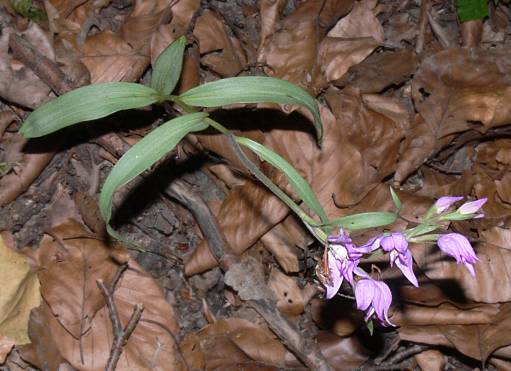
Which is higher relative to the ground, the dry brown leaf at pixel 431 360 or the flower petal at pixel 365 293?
the flower petal at pixel 365 293

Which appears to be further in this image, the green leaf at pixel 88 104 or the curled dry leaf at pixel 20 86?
the curled dry leaf at pixel 20 86

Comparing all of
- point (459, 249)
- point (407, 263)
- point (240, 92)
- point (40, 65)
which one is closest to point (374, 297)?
point (407, 263)

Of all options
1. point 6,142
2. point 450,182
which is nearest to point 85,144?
point 6,142

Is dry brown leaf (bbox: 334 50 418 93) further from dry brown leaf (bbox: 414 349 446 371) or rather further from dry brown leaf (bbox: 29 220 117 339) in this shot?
dry brown leaf (bbox: 29 220 117 339)

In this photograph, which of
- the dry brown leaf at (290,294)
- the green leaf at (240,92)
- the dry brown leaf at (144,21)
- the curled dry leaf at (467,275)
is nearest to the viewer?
the green leaf at (240,92)

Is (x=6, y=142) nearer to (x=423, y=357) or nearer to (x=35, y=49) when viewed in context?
(x=35, y=49)

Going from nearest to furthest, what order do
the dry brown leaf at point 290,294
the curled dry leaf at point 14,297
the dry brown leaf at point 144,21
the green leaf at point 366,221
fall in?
1. the green leaf at point 366,221
2. the curled dry leaf at point 14,297
3. the dry brown leaf at point 290,294
4. the dry brown leaf at point 144,21

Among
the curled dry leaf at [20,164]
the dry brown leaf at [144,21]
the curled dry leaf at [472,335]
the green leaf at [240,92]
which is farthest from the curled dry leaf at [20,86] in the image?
the curled dry leaf at [472,335]

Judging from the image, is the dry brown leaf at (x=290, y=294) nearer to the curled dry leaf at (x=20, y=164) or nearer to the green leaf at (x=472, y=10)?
the curled dry leaf at (x=20, y=164)
